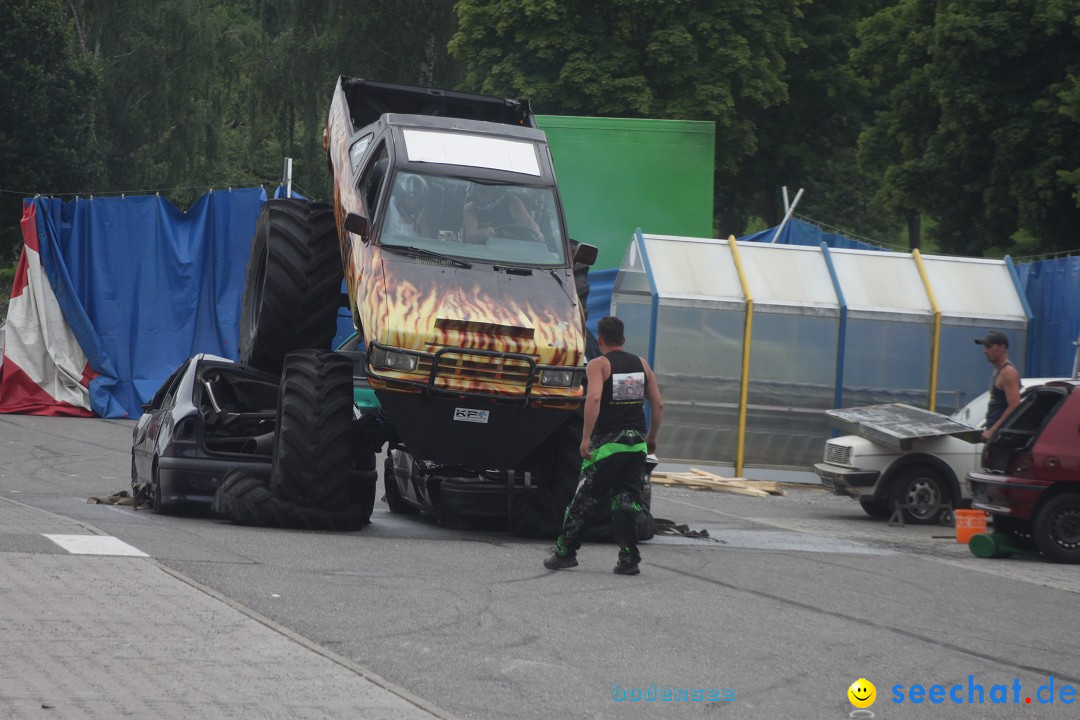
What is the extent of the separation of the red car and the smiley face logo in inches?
293

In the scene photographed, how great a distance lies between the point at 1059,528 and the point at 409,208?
671cm

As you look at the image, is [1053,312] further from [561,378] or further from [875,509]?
[561,378]

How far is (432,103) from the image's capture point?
1634 cm

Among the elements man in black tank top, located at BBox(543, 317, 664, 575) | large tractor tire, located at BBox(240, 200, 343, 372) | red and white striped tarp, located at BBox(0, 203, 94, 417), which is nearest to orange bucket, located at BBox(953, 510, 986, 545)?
man in black tank top, located at BBox(543, 317, 664, 575)

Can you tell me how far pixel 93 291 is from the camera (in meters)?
27.0

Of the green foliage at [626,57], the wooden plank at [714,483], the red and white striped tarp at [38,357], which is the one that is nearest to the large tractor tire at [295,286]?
the wooden plank at [714,483]

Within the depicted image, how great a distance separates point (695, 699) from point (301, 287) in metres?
7.68

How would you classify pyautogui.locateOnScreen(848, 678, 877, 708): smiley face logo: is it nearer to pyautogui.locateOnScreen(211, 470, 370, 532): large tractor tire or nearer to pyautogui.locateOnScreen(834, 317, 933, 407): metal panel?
pyautogui.locateOnScreen(211, 470, 370, 532): large tractor tire

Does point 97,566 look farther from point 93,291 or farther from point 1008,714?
point 93,291

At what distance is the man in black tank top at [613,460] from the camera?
35.0 feet

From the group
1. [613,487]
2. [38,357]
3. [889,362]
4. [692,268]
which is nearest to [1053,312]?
[889,362]

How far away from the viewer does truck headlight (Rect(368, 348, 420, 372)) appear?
11805 mm

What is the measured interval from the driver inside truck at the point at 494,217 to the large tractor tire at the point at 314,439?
1.72m

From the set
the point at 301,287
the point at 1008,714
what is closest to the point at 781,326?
the point at 301,287
